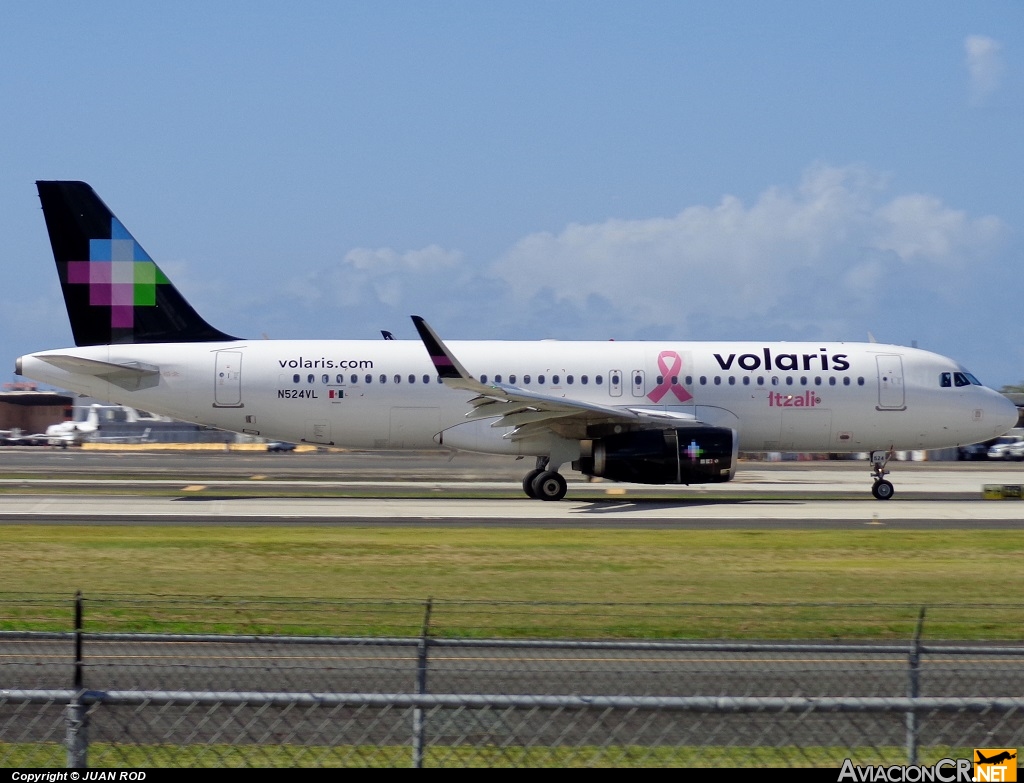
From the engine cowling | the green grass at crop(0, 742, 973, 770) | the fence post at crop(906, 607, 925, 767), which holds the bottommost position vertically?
the green grass at crop(0, 742, 973, 770)

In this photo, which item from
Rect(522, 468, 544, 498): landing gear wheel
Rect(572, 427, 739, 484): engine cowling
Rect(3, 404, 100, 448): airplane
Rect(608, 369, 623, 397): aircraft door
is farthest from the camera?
Rect(3, 404, 100, 448): airplane

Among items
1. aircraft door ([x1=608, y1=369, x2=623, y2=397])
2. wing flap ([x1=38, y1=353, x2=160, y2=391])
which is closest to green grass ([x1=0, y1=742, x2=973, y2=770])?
aircraft door ([x1=608, y1=369, x2=623, y2=397])

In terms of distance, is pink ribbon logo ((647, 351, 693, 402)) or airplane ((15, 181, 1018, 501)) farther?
pink ribbon logo ((647, 351, 693, 402))

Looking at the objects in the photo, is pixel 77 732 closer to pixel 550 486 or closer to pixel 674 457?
pixel 674 457

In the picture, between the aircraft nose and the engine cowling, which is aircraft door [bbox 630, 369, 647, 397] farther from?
the aircraft nose

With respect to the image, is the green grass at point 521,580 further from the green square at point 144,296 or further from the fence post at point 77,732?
the green square at point 144,296

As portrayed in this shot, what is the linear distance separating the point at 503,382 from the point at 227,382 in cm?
803

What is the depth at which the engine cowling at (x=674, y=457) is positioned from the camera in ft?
103

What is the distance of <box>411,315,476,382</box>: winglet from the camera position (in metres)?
29.6

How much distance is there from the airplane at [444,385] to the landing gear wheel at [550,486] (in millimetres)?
49

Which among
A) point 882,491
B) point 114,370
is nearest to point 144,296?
point 114,370

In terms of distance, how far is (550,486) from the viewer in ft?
110

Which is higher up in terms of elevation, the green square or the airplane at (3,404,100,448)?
the green square

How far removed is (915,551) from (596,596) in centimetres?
831
